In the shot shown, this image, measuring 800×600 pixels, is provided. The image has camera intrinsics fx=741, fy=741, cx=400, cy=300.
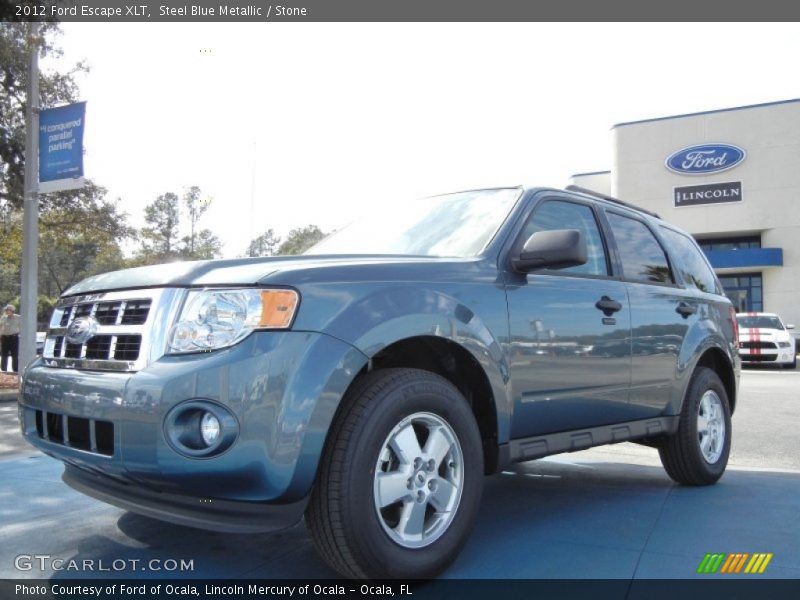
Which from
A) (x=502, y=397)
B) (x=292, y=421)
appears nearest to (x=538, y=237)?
(x=502, y=397)

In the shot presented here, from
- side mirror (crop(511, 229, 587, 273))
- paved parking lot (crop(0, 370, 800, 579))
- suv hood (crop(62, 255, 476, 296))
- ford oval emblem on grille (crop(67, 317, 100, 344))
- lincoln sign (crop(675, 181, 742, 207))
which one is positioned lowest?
paved parking lot (crop(0, 370, 800, 579))

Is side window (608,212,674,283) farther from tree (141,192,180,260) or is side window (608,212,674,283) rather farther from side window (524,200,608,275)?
tree (141,192,180,260)

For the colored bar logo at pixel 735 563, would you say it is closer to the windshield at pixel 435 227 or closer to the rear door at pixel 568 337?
the rear door at pixel 568 337

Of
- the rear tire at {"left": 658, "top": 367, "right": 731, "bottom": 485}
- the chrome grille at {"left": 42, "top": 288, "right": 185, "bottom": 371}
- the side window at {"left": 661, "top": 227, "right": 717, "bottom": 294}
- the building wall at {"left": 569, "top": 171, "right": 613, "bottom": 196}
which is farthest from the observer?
the building wall at {"left": 569, "top": 171, "right": 613, "bottom": 196}

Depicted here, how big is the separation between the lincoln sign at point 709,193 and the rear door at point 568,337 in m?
34.7

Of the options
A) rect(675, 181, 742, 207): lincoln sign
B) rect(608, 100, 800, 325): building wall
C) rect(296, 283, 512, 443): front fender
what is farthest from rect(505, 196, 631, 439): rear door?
rect(675, 181, 742, 207): lincoln sign

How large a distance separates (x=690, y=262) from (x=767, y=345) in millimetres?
16257

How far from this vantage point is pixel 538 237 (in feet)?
11.4

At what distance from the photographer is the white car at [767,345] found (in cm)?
1964

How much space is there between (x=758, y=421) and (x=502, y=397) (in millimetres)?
6446

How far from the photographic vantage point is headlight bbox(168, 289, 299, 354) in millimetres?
2656

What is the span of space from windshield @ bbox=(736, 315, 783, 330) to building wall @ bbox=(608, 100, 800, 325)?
15.2 meters

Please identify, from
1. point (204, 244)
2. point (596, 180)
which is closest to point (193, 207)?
point (204, 244)

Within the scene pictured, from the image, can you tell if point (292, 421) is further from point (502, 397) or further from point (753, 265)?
point (753, 265)
